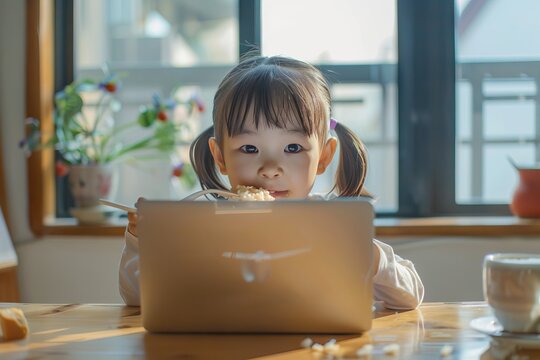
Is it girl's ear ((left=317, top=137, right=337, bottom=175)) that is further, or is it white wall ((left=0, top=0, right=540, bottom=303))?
white wall ((left=0, top=0, right=540, bottom=303))

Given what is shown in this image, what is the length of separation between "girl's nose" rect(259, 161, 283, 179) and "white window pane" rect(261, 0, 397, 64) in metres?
1.32

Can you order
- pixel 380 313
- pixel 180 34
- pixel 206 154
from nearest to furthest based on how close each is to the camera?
→ pixel 380 313, pixel 206 154, pixel 180 34

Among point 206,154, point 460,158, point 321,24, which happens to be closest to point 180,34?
point 321,24

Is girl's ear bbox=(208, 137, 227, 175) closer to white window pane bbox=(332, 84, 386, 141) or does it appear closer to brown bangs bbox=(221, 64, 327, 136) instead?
brown bangs bbox=(221, 64, 327, 136)

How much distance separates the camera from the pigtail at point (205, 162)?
1622 millimetres

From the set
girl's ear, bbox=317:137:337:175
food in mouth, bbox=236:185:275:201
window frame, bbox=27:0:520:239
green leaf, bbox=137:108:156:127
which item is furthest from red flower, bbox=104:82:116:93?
food in mouth, bbox=236:185:275:201

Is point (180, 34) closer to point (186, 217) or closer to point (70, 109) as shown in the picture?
point (70, 109)

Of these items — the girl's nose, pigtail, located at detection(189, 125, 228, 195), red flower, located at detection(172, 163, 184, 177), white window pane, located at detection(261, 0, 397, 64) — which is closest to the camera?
the girl's nose

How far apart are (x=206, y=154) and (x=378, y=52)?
1.20 m

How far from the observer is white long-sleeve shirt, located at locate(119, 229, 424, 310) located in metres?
1.18

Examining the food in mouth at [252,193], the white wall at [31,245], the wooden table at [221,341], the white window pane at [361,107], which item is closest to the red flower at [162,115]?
the white wall at [31,245]

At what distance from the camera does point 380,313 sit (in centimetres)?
113

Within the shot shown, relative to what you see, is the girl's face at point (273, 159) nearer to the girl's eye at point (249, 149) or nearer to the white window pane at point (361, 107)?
the girl's eye at point (249, 149)

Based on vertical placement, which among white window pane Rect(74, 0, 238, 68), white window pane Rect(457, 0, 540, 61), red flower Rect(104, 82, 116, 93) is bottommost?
red flower Rect(104, 82, 116, 93)
